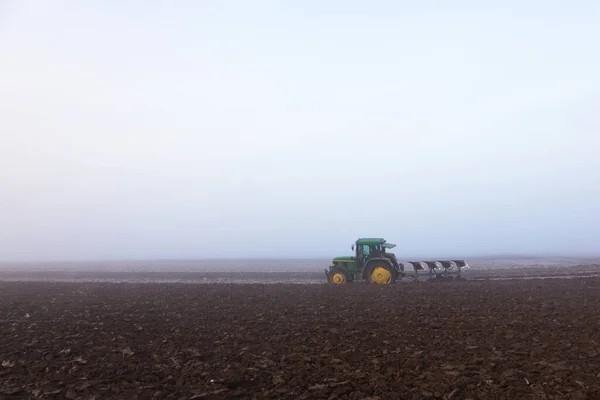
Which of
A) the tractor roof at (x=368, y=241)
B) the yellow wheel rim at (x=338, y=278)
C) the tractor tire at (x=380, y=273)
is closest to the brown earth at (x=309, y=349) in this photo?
the tractor tire at (x=380, y=273)

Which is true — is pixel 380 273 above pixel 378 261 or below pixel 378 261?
below

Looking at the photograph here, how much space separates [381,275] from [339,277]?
2749 mm

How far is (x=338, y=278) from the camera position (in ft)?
98.2

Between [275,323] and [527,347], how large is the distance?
24.2 feet

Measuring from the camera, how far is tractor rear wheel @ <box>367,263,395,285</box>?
93.9ft

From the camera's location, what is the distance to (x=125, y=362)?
35.0 ft

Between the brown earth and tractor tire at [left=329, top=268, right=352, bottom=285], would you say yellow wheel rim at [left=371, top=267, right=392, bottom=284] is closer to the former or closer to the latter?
tractor tire at [left=329, top=268, right=352, bottom=285]

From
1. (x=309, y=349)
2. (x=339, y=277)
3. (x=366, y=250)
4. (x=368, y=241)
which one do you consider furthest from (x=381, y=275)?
(x=309, y=349)

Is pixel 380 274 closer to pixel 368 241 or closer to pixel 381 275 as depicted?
pixel 381 275

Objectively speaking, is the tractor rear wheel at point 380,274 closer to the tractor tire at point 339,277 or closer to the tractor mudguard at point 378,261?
the tractor mudguard at point 378,261

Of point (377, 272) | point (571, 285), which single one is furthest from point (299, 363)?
point (571, 285)

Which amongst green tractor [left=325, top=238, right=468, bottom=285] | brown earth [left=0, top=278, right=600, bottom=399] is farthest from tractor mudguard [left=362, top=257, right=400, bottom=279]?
brown earth [left=0, top=278, right=600, bottom=399]

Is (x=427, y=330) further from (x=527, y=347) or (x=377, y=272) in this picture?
(x=377, y=272)

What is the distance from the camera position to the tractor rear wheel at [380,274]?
2861 centimetres
